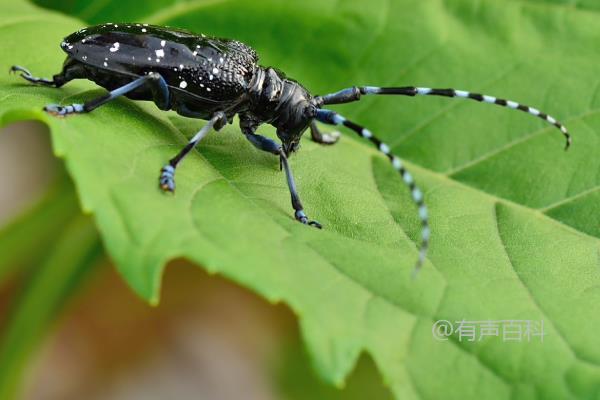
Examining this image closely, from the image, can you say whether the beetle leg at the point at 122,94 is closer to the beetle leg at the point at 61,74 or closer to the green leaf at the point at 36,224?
the beetle leg at the point at 61,74

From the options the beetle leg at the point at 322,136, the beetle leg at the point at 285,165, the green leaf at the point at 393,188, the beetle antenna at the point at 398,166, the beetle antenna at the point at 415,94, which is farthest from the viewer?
the beetle leg at the point at 322,136

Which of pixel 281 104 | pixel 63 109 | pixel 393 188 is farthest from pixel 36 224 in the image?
pixel 393 188

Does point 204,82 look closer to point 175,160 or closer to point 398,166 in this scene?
point 175,160

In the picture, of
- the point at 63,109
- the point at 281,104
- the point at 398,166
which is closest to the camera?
the point at 398,166

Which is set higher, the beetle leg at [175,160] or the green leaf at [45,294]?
the beetle leg at [175,160]

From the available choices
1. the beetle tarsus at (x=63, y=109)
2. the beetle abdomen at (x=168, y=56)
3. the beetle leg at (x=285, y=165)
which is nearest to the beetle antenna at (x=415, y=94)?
the beetle leg at (x=285, y=165)
